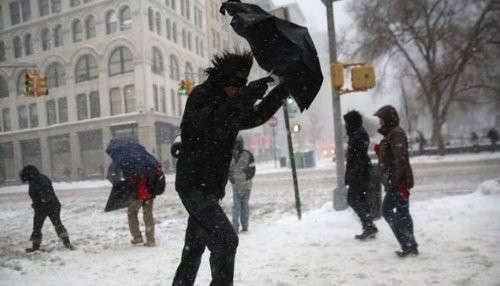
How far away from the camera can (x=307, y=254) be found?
608 centimetres

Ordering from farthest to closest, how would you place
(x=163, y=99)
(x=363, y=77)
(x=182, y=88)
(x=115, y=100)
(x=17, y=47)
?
(x=163, y=99) < (x=182, y=88) < (x=115, y=100) < (x=363, y=77) < (x=17, y=47)

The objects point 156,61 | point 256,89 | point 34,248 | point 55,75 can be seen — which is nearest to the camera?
point 256,89

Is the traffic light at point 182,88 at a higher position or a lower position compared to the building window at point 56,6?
lower

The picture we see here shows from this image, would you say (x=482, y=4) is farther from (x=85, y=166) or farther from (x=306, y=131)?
(x=306, y=131)

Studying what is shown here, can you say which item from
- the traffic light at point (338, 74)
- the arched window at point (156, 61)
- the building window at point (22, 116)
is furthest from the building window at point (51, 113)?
the traffic light at point (338, 74)

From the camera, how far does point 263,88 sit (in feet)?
9.42

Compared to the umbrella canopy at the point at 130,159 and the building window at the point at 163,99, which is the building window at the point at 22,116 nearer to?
the umbrella canopy at the point at 130,159

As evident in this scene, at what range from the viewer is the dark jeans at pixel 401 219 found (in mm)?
5566

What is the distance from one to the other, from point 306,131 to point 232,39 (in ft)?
200

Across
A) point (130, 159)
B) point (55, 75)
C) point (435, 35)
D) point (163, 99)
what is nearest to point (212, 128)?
point (130, 159)

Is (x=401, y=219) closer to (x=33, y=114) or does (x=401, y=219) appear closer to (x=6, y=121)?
(x=6, y=121)

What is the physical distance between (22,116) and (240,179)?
3.73 metres

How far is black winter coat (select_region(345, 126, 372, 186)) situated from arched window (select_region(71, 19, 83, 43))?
4695 millimetres

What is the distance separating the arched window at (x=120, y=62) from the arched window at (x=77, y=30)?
2.34 ft
